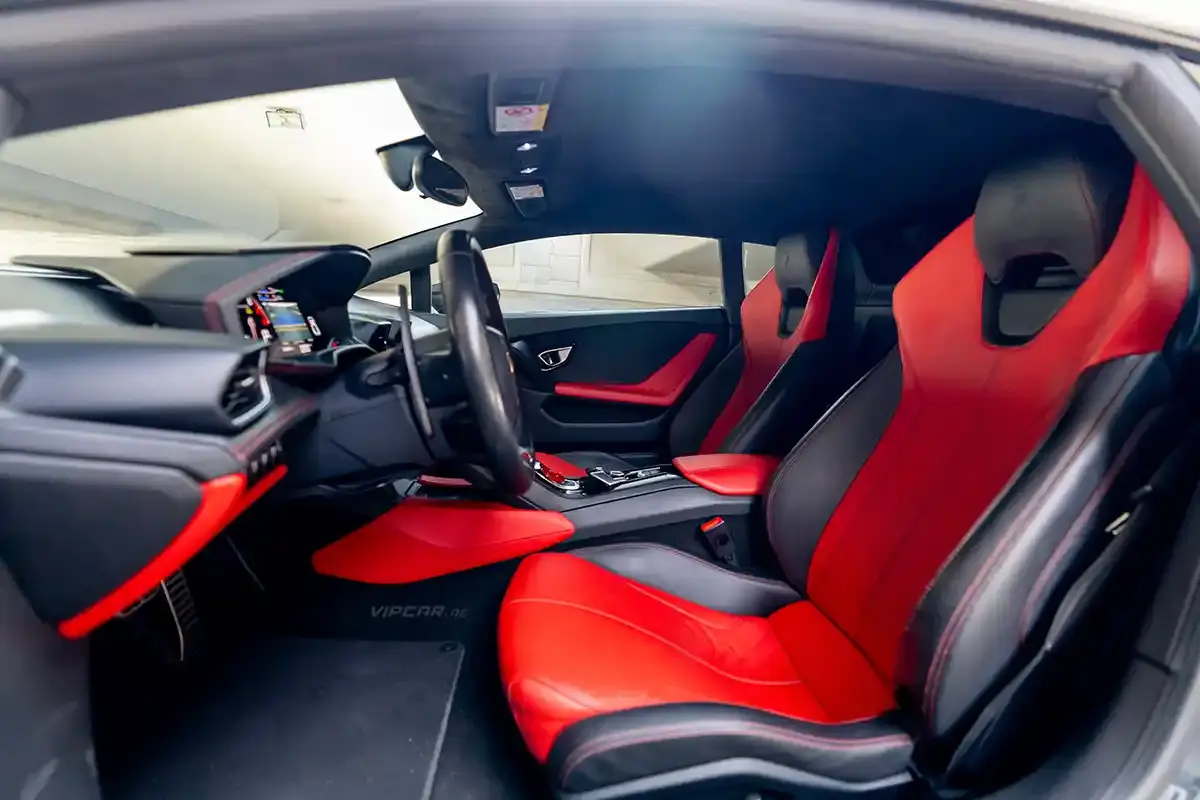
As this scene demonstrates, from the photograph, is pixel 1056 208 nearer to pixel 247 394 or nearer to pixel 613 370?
pixel 247 394

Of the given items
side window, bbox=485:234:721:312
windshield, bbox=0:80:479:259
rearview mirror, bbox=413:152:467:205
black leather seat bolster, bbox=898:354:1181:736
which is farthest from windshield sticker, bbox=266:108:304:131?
black leather seat bolster, bbox=898:354:1181:736

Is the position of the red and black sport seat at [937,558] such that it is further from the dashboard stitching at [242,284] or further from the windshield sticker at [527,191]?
the windshield sticker at [527,191]

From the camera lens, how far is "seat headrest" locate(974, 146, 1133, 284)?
80 centimetres

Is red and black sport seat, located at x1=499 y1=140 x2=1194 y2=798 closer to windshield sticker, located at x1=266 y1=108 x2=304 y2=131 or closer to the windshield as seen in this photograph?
the windshield

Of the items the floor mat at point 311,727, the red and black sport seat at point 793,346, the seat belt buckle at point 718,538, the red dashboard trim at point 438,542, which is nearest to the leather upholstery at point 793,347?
the red and black sport seat at point 793,346

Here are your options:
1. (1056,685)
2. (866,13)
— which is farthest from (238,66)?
(1056,685)

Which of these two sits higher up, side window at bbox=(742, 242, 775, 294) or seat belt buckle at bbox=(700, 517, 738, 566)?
side window at bbox=(742, 242, 775, 294)

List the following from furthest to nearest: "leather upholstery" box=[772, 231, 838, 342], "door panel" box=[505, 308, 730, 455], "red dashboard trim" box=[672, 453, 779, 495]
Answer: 1. "door panel" box=[505, 308, 730, 455]
2. "leather upholstery" box=[772, 231, 838, 342]
3. "red dashboard trim" box=[672, 453, 779, 495]

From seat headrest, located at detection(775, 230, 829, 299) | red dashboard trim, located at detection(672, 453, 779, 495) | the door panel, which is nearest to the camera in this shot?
red dashboard trim, located at detection(672, 453, 779, 495)

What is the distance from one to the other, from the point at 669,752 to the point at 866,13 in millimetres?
740

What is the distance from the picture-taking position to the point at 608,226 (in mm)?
2330

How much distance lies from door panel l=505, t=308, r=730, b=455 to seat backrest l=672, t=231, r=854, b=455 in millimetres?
Result: 120

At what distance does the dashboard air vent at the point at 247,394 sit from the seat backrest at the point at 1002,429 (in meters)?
0.77

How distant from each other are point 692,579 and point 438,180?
130 centimetres
